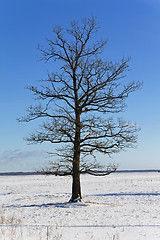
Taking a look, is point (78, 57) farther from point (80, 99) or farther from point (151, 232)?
point (151, 232)

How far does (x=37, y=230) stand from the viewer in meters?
10.9

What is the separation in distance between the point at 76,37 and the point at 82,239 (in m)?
14.3

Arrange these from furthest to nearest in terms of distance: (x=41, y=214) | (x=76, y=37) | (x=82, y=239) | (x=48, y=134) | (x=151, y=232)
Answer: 1. (x=76, y=37)
2. (x=48, y=134)
3. (x=41, y=214)
4. (x=151, y=232)
5. (x=82, y=239)

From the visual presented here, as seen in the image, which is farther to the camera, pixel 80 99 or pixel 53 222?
pixel 80 99

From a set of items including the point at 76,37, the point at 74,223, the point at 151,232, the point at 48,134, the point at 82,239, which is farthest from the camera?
the point at 76,37

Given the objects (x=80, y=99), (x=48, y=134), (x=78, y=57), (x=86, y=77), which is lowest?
(x=48, y=134)

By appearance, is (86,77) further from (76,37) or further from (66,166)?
(66,166)

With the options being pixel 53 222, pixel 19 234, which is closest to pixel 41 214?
pixel 53 222

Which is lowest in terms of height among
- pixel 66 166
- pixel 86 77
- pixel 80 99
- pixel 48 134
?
pixel 66 166

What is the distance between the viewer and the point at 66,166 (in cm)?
1927

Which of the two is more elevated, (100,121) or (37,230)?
(100,121)

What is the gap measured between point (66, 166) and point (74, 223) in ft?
22.2

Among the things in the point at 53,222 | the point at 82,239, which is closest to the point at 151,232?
the point at 82,239

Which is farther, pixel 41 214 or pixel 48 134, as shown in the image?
pixel 48 134
